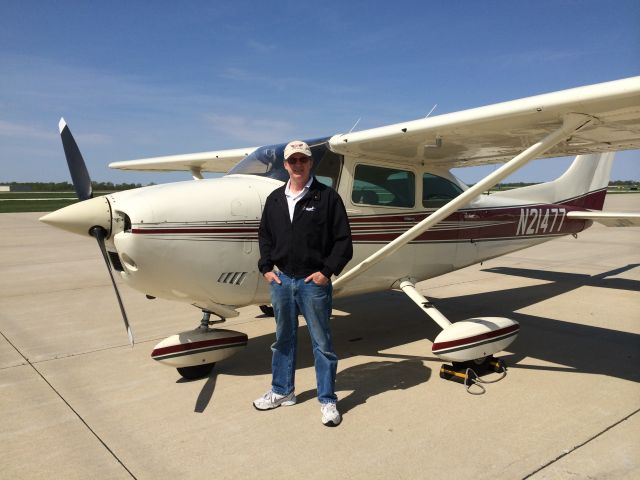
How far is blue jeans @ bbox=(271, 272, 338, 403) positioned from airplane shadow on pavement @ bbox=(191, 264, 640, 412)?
319 millimetres

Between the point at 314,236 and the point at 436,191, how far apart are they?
2.60m

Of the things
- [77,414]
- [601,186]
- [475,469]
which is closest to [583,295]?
[601,186]

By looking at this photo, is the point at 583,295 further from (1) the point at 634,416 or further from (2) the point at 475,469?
(2) the point at 475,469

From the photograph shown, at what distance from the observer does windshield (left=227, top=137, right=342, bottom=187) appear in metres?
4.48

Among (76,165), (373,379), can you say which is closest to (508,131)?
(373,379)

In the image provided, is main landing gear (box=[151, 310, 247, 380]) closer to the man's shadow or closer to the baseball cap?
the man's shadow

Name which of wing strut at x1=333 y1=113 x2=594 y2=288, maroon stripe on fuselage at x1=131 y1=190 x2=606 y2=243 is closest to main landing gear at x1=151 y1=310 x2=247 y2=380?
maroon stripe on fuselage at x1=131 y1=190 x2=606 y2=243

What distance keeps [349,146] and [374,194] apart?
586mm

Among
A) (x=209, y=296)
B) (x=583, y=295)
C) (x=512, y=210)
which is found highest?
(x=512, y=210)

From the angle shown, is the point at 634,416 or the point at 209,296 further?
the point at 209,296

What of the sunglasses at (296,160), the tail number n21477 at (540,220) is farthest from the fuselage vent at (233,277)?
the tail number n21477 at (540,220)

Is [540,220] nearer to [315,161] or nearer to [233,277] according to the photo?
[315,161]

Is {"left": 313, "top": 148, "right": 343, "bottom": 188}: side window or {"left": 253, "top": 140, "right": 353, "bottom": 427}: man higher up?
{"left": 313, "top": 148, "right": 343, "bottom": 188}: side window

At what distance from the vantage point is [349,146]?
4.54 meters
